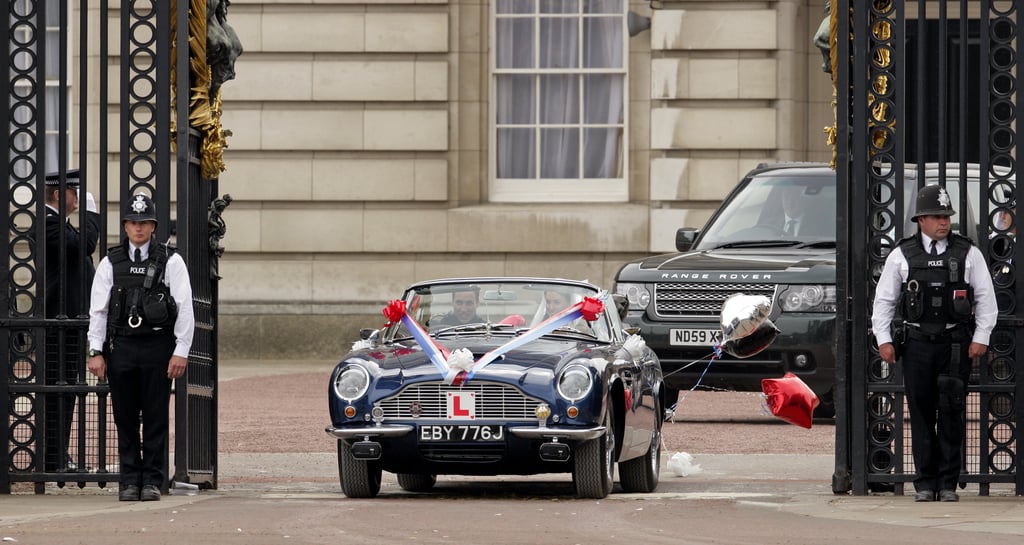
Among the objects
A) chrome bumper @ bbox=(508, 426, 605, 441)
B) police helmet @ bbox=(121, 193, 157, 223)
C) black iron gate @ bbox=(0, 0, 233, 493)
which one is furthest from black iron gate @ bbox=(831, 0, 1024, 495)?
police helmet @ bbox=(121, 193, 157, 223)

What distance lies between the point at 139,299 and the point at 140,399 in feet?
2.02

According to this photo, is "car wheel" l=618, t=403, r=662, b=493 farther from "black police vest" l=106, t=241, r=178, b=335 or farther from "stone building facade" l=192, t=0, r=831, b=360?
"stone building facade" l=192, t=0, r=831, b=360

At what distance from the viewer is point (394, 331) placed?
13.6 meters

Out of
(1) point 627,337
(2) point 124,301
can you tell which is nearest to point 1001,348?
(1) point 627,337

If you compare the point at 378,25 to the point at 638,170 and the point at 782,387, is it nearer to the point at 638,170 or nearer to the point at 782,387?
the point at 638,170

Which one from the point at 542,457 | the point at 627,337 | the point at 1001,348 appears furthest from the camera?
the point at 627,337

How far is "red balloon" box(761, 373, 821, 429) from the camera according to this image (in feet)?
44.6

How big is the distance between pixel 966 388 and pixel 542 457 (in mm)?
2492

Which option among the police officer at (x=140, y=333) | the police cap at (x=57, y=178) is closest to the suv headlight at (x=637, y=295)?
the police cap at (x=57, y=178)

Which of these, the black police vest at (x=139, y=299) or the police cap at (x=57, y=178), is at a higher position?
the police cap at (x=57, y=178)

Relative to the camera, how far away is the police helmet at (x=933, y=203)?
12.4 metres

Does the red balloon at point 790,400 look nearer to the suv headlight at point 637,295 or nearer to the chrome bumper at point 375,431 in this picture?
the chrome bumper at point 375,431

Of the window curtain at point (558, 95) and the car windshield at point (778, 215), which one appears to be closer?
the car windshield at point (778, 215)

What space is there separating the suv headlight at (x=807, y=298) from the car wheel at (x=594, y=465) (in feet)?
18.1
